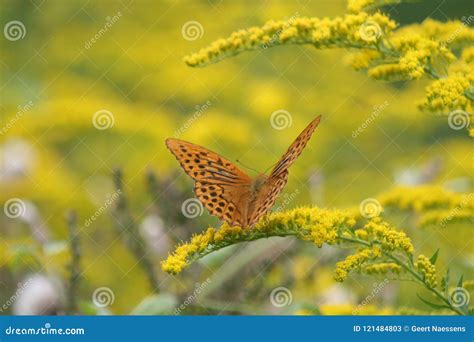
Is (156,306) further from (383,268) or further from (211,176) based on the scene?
(383,268)

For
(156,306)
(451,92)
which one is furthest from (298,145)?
(156,306)

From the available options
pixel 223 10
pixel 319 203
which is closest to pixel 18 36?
pixel 223 10

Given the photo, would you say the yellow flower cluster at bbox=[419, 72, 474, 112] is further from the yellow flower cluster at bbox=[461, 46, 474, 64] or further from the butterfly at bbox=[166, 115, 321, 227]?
the butterfly at bbox=[166, 115, 321, 227]

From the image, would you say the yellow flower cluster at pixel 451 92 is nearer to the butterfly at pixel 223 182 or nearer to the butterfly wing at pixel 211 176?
the butterfly at pixel 223 182

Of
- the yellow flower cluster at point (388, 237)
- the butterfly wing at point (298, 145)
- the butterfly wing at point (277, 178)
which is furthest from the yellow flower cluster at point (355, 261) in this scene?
the butterfly wing at point (298, 145)

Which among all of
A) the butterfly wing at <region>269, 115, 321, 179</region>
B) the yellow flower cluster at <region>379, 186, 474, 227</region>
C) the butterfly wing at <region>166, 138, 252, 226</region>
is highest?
the yellow flower cluster at <region>379, 186, 474, 227</region>

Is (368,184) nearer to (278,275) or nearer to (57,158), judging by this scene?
(278,275)

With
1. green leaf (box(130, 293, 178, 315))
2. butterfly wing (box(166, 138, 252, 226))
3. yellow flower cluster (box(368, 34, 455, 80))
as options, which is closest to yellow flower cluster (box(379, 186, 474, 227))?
yellow flower cluster (box(368, 34, 455, 80))
